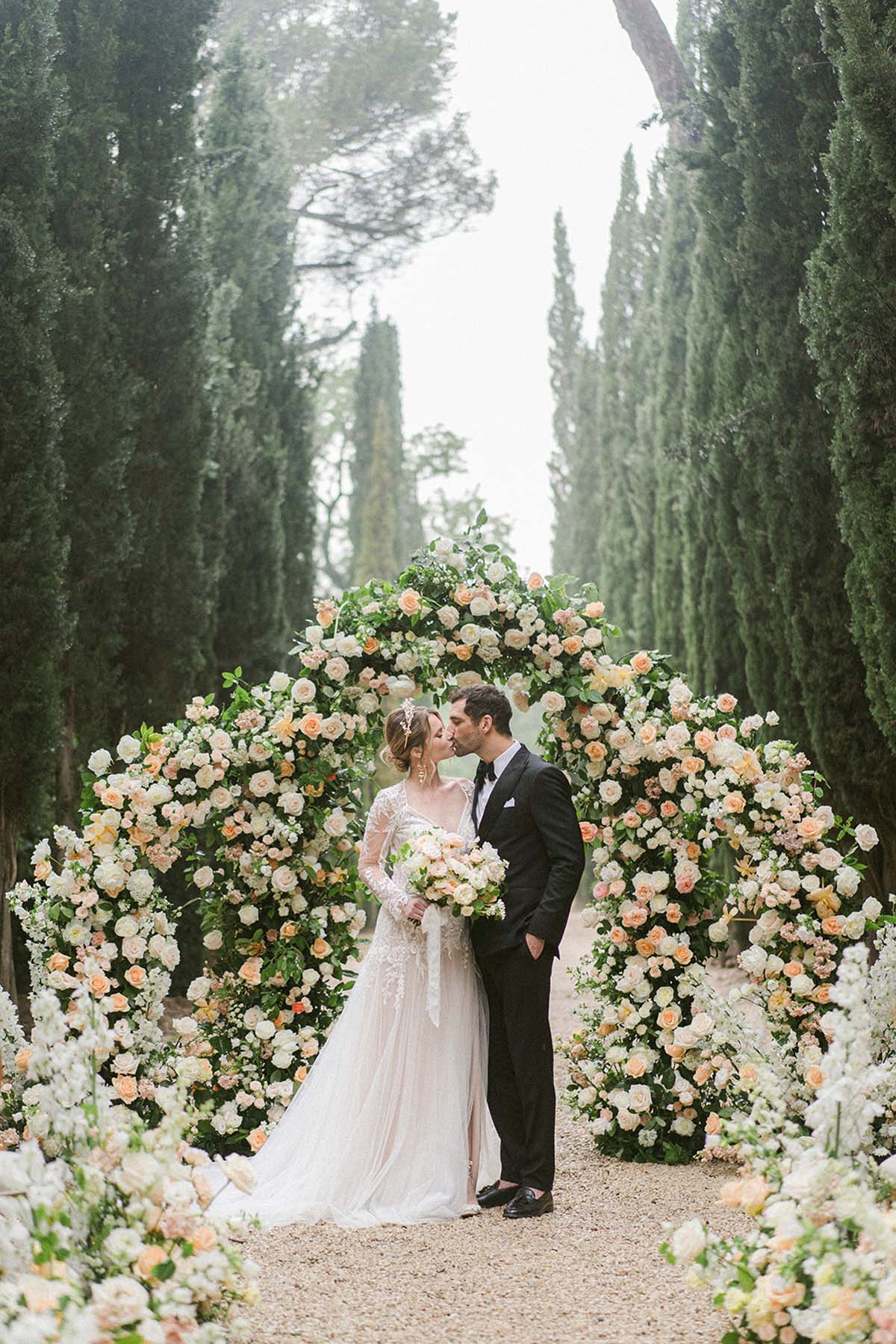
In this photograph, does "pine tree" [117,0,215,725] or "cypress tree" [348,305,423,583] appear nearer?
"pine tree" [117,0,215,725]

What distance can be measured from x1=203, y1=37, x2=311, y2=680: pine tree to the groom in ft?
16.4

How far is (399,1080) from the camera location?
458 cm

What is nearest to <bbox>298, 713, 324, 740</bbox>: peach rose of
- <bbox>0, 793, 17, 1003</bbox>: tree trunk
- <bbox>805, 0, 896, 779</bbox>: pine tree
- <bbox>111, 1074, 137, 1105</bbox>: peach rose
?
<bbox>111, 1074, 137, 1105</bbox>: peach rose

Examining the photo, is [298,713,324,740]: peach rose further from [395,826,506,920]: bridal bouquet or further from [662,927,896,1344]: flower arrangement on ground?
[662,927,896,1344]: flower arrangement on ground

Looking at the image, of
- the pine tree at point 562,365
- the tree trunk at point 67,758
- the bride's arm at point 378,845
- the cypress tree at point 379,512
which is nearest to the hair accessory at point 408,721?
the bride's arm at point 378,845

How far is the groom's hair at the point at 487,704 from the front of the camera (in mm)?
4590

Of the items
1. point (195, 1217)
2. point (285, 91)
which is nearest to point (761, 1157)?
point (195, 1217)

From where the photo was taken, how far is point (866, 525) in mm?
5805

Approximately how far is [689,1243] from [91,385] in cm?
618

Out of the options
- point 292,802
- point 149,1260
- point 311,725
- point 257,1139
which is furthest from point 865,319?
point 149,1260

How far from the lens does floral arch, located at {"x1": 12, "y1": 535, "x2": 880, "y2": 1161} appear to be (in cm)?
516

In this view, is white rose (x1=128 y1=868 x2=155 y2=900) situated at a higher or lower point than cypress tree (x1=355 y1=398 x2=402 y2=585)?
lower

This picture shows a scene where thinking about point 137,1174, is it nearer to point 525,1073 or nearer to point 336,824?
point 525,1073

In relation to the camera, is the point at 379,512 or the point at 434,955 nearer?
the point at 434,955
